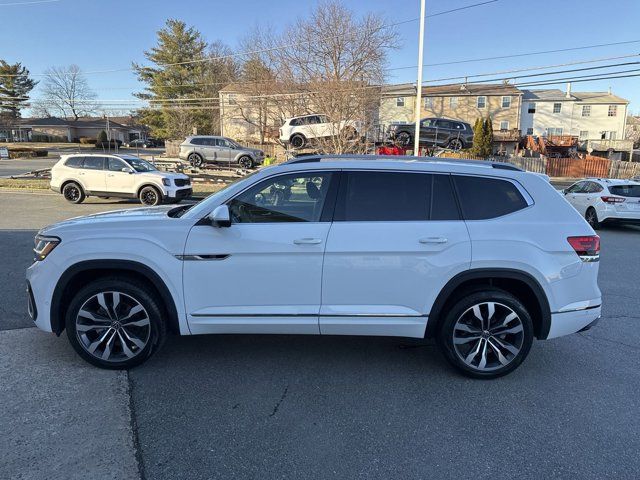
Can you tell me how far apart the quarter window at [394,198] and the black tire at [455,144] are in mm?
23817

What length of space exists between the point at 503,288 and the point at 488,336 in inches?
17.1

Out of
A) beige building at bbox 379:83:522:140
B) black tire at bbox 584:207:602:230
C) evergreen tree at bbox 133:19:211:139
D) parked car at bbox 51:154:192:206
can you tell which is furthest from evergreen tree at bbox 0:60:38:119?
black tire at bbox 584:207:602:230

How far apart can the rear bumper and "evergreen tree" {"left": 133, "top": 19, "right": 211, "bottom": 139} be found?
55.6 meters

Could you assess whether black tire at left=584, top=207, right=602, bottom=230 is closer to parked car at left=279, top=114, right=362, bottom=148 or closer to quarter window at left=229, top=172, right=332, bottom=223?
quarter window at left=229, top=172, right=332, bottom=223

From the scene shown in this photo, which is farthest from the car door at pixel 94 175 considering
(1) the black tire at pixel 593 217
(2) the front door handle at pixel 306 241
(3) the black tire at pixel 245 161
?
(1) the black tire at pixel 593 217

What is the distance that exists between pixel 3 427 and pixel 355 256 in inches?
105

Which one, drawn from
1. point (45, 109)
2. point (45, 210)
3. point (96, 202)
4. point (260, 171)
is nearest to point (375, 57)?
point (96, 202)

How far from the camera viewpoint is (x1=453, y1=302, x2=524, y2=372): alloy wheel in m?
3.59

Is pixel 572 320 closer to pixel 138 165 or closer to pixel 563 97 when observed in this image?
pixel 138 165

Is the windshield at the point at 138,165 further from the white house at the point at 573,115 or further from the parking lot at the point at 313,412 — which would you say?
the white house at the point at 573,115

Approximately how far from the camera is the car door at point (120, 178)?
14867mm

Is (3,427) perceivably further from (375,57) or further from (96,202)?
(375,57)

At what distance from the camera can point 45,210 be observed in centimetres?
1337

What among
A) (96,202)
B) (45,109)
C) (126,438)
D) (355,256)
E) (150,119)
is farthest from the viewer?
(45,109)
